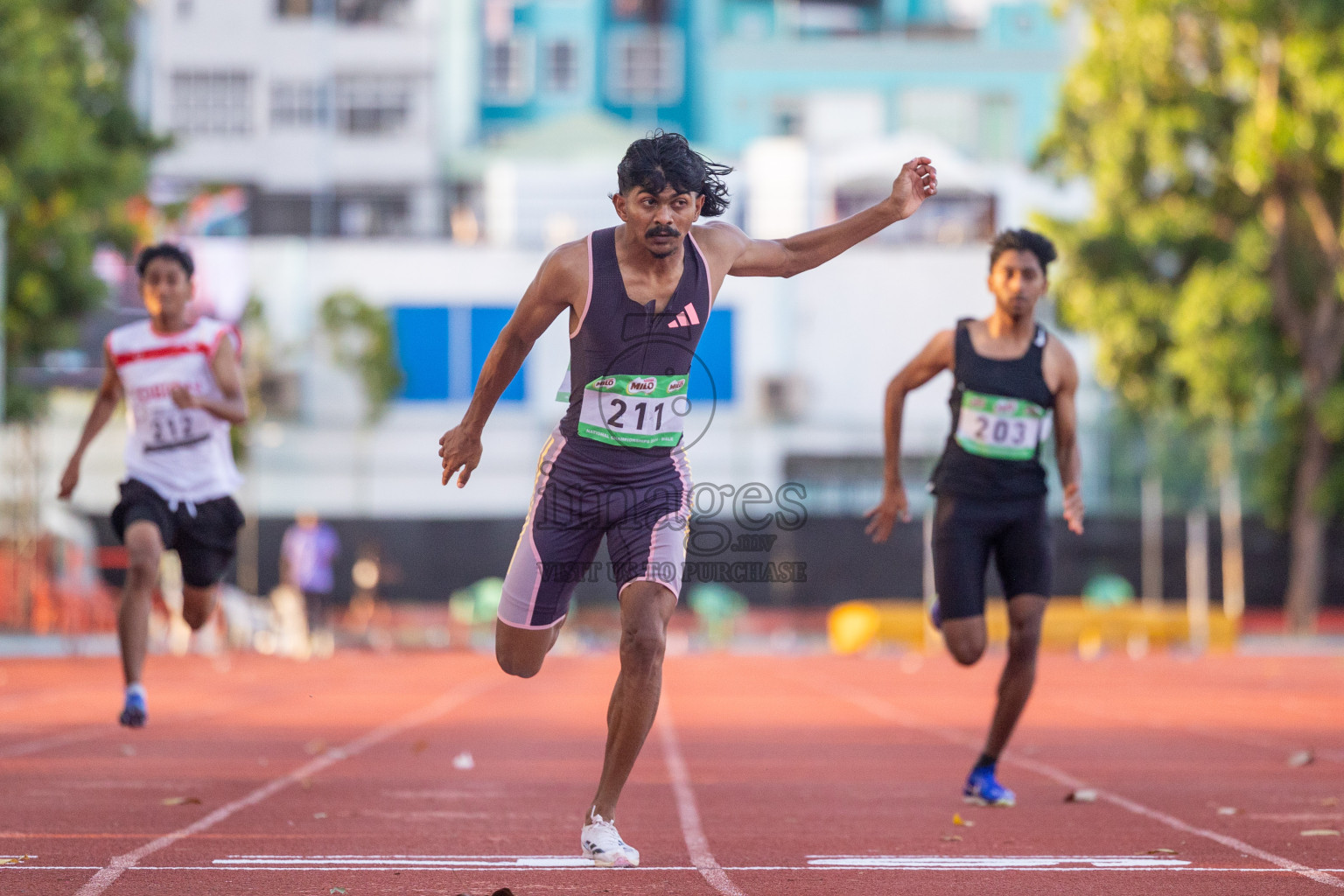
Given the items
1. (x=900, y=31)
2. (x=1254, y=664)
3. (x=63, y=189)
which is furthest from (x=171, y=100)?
(x=1254, y=664)

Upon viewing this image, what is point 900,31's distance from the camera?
59219 millimetres

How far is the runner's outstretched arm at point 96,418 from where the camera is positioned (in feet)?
30.0

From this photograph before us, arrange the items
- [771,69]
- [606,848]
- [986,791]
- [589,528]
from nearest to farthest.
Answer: [606,848] → [589,528] → [986,791] → [771,69]

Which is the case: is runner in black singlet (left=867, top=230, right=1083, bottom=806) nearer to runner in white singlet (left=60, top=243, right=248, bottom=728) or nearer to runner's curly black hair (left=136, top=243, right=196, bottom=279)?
runner in white singlet (left=60, top=243, right=248, bottom=728)

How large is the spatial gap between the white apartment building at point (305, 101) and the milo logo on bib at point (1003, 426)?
47.2 m

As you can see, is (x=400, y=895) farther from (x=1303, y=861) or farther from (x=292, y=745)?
(x=292, y=745)

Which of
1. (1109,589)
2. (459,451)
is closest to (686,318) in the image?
(459,451)

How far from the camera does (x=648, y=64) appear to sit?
59750mm

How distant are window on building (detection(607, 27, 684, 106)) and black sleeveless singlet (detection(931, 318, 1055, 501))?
5270cm

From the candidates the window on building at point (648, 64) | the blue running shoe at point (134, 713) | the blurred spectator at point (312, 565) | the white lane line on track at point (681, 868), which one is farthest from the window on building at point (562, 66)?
the white lane line on track at point (681, 868)

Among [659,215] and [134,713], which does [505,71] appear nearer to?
[134,713]

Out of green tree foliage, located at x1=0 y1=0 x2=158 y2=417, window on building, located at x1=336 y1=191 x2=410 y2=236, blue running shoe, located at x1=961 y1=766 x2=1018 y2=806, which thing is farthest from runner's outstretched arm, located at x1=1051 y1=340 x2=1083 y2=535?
window on building, located at x1=336 y1=191 x2=410 y2=236

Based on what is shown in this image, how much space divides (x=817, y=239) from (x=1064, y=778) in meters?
3.85

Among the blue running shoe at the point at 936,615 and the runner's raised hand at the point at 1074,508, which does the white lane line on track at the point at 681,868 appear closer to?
the runner's raised hand at the point at 1074,508
